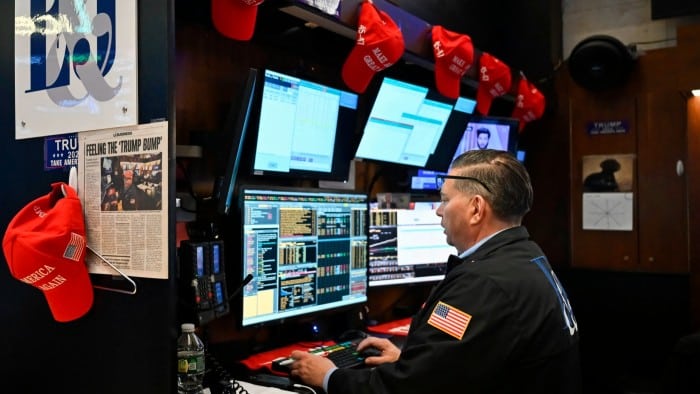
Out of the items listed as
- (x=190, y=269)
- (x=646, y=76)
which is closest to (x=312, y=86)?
(x=190, y=269)

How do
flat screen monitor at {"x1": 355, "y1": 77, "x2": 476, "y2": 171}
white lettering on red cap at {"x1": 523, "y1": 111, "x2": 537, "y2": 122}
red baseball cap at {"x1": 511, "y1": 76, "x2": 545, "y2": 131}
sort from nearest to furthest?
1. flat screen monitor at {"x1": 355, "y1": 77, "x2": 476, "y2": 171}
2. red baseball cap at {"x1": 511, "y1": 76, "x2": 545, "y2": 131}
3. white lettering on red cap at {"x1": 523, "y1": 111, "x2": 537, "y2": 122}

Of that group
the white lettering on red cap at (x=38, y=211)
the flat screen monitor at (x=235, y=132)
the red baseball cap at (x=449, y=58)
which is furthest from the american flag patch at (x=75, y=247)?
the red baseball cap at (x=449, y=58)

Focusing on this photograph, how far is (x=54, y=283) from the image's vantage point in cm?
154

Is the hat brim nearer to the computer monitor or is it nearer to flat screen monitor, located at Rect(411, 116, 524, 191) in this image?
the computer monitor

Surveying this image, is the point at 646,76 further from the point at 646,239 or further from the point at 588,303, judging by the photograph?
the point at 588,303

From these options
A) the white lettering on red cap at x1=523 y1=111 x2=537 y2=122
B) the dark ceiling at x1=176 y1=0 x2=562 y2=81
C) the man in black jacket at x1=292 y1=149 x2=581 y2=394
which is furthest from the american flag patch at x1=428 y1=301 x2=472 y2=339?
the white lettering on red cap at x1=523 y1=111 x2=537 y2=122

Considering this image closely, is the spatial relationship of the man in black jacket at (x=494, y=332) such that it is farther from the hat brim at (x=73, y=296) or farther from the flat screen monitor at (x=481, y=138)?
the flat screen monitor at (x=481, y=138)

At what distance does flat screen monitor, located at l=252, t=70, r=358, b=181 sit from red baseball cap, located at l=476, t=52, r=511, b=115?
105 centimetres

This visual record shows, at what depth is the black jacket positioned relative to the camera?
1585mm

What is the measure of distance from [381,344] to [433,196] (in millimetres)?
1188

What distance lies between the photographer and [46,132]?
1714 millimetres

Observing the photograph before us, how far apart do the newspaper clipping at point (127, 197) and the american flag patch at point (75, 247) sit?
43 mm

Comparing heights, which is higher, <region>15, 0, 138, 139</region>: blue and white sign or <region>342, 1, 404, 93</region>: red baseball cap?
<region>342, 1, 404, 93</region>: red baseball cap

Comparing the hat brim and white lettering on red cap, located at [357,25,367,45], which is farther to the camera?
white lettering on red cap, located at [357,25,367,45]
